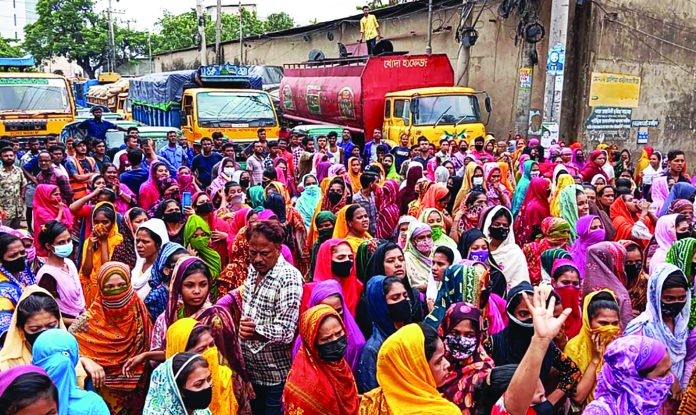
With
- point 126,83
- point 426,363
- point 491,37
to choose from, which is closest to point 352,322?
point 426,363

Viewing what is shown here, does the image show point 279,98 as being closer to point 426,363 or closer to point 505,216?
point 505,216

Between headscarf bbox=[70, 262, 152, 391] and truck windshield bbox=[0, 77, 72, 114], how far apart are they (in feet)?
37.6

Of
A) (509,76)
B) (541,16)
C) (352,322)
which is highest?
(541,16)

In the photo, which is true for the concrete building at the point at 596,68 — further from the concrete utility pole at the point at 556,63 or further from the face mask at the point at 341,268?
the face mask at the point at 341,268

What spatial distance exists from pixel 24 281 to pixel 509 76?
14.6 meters

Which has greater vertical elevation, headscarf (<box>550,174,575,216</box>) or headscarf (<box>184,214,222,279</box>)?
headscarf (<box>550,174,575,216</box>)

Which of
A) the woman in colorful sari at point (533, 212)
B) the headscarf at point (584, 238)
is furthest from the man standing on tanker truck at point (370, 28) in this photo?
the headscarf at point (584, 238)

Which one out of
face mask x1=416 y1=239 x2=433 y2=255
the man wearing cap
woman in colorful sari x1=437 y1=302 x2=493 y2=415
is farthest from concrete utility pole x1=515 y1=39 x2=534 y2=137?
woman in colorful sari x1=437 y1=302 x2=493 y2=415

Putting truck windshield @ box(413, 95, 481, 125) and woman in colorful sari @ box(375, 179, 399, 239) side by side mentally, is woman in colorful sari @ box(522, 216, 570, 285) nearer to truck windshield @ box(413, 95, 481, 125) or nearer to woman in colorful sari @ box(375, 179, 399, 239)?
woman in colorful sari @ box(375, 179, 399, 239)

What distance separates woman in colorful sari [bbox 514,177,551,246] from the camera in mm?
6762

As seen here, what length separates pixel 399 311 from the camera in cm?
355

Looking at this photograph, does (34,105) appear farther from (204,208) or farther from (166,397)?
(166,397)

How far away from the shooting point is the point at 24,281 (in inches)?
171

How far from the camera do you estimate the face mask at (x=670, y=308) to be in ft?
11.4
